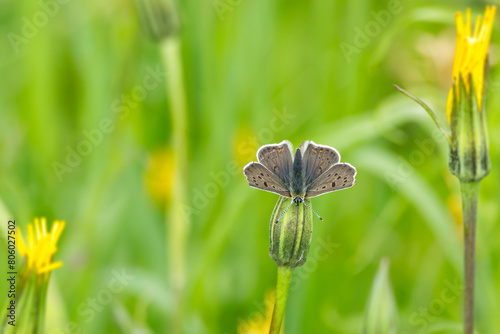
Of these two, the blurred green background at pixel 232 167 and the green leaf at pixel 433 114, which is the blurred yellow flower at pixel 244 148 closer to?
the blurred green background at pixel 232 167

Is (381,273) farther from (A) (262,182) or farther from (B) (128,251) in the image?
(B) (128,251)

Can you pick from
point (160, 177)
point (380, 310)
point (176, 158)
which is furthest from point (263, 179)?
point (160, 177)

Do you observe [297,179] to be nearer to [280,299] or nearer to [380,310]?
[280,299]

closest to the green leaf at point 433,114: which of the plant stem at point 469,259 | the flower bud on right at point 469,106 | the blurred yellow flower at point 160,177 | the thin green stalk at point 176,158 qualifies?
the flower bud on right at point 469,106

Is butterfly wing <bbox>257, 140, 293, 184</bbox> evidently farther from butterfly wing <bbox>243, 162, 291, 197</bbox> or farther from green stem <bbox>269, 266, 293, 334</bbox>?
green stem <bbox>269, 266, 293, 334</bbox>

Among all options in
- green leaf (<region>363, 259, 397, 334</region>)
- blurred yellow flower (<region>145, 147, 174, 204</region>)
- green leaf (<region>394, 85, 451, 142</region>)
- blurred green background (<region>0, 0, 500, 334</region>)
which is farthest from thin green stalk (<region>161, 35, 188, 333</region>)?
blurred yellow flower (<region>145, 147, 174, 204</region>)

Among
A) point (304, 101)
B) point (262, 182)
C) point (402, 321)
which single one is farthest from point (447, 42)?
point (262, 182)
